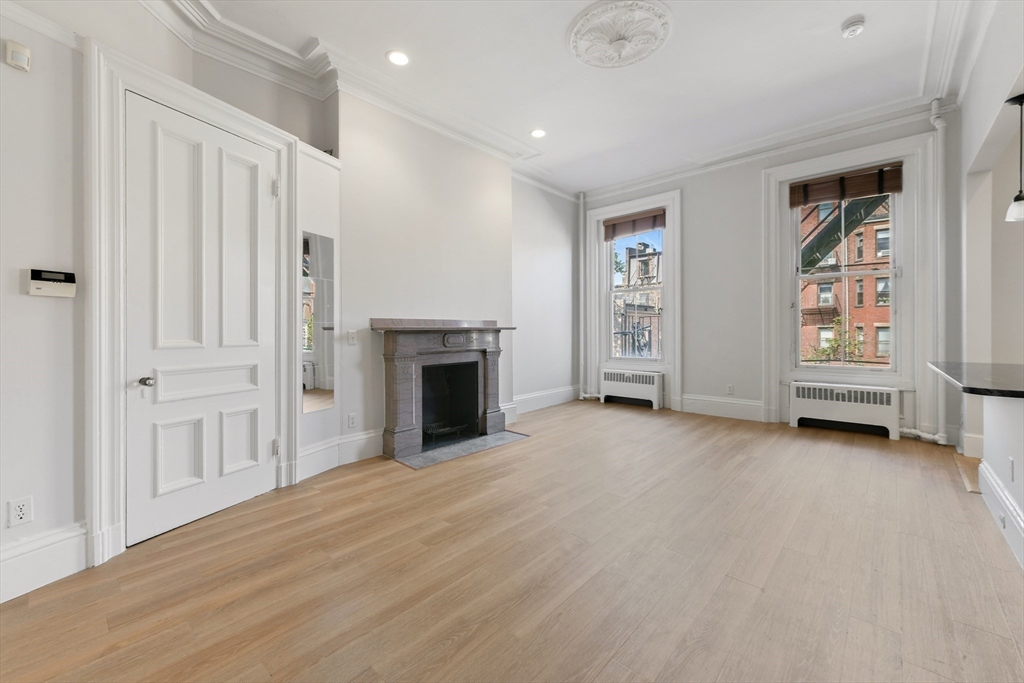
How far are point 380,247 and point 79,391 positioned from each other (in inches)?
86.9

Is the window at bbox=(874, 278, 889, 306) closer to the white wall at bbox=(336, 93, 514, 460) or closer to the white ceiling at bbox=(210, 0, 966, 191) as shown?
the white ceiling at bbox=(210, 0, 966, 191)

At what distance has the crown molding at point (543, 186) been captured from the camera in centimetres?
564

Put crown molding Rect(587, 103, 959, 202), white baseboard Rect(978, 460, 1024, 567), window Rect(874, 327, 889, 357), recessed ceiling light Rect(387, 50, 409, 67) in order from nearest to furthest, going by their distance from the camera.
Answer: white baseboard Rect(978, 460, 1024, 567), recessed ceiling light Rect(387, 50, 409, 67), crown molding Rect(587, 103, 959, 202), window Rect(874, 327, 889, 357)

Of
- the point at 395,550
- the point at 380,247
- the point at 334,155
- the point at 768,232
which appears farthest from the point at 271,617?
the point at 768,232

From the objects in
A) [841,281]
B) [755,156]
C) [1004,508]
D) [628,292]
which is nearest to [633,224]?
[628,292]

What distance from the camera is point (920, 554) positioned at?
206 cm

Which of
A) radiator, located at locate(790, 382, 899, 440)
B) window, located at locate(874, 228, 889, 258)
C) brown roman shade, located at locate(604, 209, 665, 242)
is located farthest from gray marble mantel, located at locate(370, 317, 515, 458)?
window, located at locate(874, 228, 889, 258)

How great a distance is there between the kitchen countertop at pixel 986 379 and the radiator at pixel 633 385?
334 centimetres

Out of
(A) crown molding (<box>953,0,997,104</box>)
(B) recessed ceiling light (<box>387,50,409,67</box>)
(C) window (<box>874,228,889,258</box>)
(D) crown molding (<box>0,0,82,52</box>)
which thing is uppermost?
(B) recessed ceiling light (<box>387,50,409,67</box>)

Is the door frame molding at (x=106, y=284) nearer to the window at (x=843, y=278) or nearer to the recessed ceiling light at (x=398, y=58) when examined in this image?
the recessed ceiling light at (x=398, y=58)

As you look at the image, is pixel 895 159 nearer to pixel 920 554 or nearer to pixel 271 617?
pixel 920 554

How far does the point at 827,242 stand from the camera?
4.69m

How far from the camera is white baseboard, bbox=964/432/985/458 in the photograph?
3498mm

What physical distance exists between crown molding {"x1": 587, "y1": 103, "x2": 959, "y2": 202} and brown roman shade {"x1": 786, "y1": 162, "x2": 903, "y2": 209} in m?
0.38
